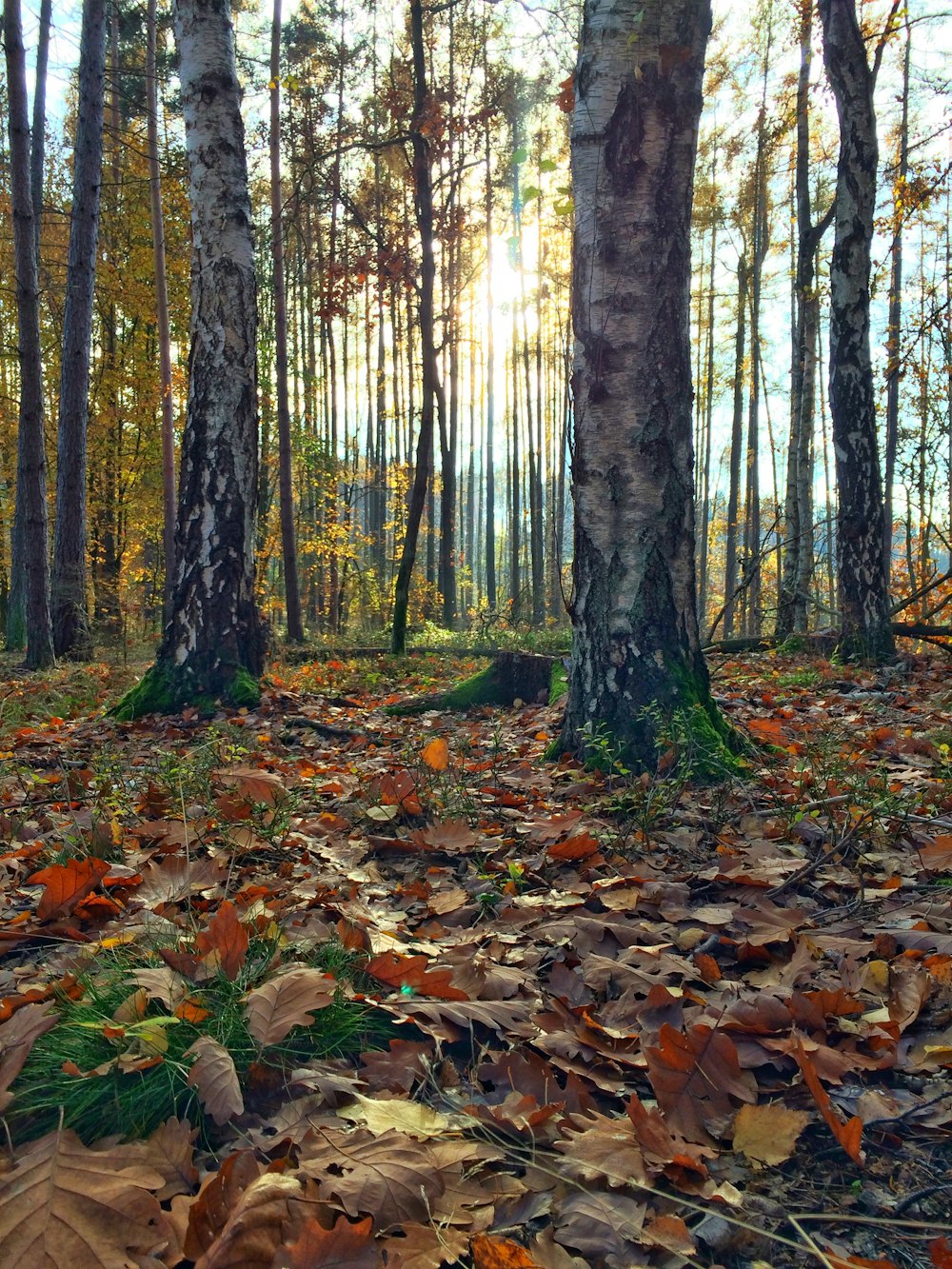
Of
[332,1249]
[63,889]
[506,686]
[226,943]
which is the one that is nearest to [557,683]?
[506,686]

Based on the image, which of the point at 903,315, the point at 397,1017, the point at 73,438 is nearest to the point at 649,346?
the point at 397,1017

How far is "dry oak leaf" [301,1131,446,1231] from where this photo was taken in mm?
1146

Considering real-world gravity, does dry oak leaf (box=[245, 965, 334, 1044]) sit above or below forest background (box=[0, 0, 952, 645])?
below

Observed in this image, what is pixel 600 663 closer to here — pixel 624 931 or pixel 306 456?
pixel 624 931

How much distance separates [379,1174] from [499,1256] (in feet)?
0.75

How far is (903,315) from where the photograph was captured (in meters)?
18.8

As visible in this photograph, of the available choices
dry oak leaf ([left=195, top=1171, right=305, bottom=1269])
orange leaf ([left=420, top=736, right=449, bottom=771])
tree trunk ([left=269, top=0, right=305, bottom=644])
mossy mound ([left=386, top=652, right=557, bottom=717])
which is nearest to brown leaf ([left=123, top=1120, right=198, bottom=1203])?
dry oak leaf ([left=195, top=1171, right=305, bottom=1269])

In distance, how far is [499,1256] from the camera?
105cm

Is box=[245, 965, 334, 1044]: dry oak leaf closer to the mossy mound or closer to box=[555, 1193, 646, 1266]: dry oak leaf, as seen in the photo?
box=[555, 1193, 646, 1266]: dry oak leaf

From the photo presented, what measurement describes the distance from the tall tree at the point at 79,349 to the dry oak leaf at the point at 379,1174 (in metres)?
10.3

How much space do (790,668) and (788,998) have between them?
19.2ft

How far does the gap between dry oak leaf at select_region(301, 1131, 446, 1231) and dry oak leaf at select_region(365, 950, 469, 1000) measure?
1.41 feet

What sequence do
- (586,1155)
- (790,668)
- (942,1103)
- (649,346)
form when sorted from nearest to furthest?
(586,1155)
(942,1103)
(649,346)
(790,668)

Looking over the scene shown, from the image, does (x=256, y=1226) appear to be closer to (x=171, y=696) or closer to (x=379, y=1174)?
(x=379, y=1174)
